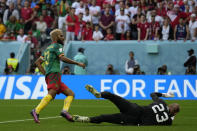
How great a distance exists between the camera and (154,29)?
88.0 ft

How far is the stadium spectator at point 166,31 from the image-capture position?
85.5 feet

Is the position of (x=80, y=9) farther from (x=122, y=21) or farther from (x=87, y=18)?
(x=122, y=21)

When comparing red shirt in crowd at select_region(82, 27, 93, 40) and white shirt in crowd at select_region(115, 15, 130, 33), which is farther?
red shirt in crowd at select_region(82, 27, 93, 40)

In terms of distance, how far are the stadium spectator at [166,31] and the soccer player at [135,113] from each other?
1480 centimetres

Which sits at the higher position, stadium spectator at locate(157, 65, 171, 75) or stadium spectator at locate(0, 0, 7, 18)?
stadium spectator at locate(0, 0, 7, 18)

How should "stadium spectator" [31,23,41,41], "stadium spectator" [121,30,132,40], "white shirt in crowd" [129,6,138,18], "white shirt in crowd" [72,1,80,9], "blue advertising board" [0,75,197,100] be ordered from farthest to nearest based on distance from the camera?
"stadium spectator" [31,23,41,41], "white shirt in crowd" [72,1,80,9], "stadium spectator" [121,30,132,40], "white shirt in crowd" [129,6,138,18], "blue advertising board" [0,75,197,100]

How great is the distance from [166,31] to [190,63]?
2020 millimetres

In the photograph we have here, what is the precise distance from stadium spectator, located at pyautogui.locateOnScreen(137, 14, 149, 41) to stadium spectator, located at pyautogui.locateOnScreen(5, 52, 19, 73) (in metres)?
6.40

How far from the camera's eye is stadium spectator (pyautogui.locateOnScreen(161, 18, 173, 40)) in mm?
26048

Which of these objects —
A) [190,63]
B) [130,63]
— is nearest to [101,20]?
[130,63]

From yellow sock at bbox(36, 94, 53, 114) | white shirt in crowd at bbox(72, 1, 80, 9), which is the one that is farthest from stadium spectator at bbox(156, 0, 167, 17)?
Result: yellow sock at bbox(36, 94, 53, 114)

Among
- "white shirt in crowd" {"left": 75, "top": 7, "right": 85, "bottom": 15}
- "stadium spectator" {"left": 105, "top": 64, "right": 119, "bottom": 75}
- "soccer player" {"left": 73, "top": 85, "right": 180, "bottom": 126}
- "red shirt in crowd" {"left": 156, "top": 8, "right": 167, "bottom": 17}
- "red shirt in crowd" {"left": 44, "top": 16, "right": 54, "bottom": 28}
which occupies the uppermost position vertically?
"white shirt in crowd" {"left": 75, "top": 7, "right": 85, "bottom": 15}

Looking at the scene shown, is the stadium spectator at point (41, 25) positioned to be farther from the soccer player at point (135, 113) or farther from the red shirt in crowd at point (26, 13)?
Result: the soccer player at point (135, 113)

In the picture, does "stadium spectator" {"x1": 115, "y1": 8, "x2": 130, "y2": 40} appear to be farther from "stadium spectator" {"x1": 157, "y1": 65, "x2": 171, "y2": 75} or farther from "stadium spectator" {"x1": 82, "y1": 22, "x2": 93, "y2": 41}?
"stadium spectator" {"x1": 157, "y1": 65, "x2": 171, "y2": 75}
